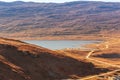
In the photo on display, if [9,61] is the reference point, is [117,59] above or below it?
below

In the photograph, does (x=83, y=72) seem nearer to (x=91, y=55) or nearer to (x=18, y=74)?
(x=18, y=74)

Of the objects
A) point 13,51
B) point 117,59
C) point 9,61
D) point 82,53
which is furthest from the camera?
point 82,53

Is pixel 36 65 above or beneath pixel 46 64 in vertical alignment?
above

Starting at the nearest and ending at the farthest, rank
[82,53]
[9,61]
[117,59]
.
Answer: [9,61], [117,59], [82,53]

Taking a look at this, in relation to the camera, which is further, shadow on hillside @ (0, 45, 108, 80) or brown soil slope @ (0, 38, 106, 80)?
shadow on hillside @ (0, 45, 108, 80)

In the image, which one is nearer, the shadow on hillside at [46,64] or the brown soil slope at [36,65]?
the brown soil slope at [36,65]

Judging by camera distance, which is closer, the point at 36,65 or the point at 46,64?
the point at 36,65

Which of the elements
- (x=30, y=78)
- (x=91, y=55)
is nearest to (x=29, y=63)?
(x=30, y=78)

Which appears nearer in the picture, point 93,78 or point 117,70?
point 93,78
